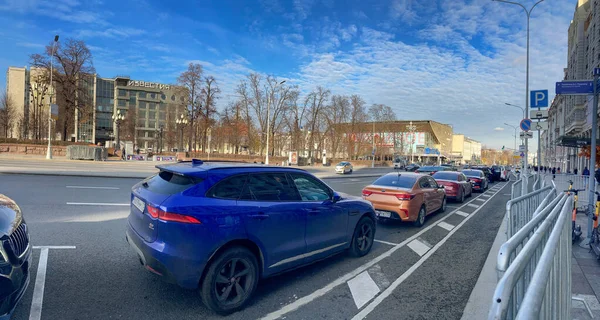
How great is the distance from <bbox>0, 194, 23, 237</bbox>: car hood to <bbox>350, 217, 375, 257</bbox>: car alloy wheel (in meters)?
4.69

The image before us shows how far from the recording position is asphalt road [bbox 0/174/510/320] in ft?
12.6

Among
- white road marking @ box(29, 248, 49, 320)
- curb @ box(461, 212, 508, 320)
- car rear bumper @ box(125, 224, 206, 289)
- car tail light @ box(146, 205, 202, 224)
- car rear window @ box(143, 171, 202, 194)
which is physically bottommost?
curb @ box(461, 212, 508, 320)

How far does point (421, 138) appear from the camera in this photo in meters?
126

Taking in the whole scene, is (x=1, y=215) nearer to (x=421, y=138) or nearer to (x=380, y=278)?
(x=380, y=278)

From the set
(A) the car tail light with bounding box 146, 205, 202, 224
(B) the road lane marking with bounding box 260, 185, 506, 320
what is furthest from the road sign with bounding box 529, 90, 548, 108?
(A) the car tail light with bounding box 146, 205, 202, 224

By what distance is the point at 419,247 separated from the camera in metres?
6.98

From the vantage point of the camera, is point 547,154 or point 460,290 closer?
point 460,290

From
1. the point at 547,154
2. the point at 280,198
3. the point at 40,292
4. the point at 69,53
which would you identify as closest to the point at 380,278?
the point at 280,198

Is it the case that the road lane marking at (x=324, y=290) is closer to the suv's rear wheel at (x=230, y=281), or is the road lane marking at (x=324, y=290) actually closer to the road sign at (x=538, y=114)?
the suv's rear wheel at (x=230, y=281)

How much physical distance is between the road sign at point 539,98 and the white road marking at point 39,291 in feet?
60.4

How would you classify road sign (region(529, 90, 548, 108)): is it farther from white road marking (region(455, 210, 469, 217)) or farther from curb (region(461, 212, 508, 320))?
curb (region(461, 212, 508, 320))

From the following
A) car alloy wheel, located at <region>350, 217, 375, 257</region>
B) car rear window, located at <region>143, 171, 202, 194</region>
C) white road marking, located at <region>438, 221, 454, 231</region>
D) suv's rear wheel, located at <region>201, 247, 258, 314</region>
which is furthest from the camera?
white road marking, located at <region>438, 221, 454, 231</region>

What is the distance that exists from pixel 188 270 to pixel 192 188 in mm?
920

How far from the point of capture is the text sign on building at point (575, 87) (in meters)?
7.35
